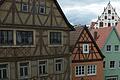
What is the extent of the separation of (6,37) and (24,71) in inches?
141

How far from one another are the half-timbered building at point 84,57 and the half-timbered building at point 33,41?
107 inches

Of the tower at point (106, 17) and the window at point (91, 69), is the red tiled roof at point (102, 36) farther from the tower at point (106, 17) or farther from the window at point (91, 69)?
the tower at point (106, 17)

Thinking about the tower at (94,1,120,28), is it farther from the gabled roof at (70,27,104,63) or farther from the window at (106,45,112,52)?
the gabled roof at (70,27,104,63)

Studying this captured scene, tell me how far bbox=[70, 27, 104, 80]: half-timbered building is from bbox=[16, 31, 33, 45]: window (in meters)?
6.52

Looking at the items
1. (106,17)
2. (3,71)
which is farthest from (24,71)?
(106,17)

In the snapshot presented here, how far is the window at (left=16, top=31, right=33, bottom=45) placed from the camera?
989 inches

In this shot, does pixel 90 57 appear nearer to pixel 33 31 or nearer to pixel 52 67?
pixel 52 67

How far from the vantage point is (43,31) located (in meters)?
→ 27.1

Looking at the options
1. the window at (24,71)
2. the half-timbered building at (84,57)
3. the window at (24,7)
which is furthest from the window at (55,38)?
the window at (24,7)

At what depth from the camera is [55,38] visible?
28344mm

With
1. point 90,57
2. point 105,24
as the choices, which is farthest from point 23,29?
point 105,24

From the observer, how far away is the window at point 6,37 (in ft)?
78.6

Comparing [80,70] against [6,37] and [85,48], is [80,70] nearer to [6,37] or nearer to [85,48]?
[85,48]

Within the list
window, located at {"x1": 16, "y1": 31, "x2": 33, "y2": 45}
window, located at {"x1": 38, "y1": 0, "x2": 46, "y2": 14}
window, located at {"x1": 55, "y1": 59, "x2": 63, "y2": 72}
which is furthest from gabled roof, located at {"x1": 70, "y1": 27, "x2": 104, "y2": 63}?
window, located at {"x1": 16, "y1": 31, "x2": 33, "y2": 45}
